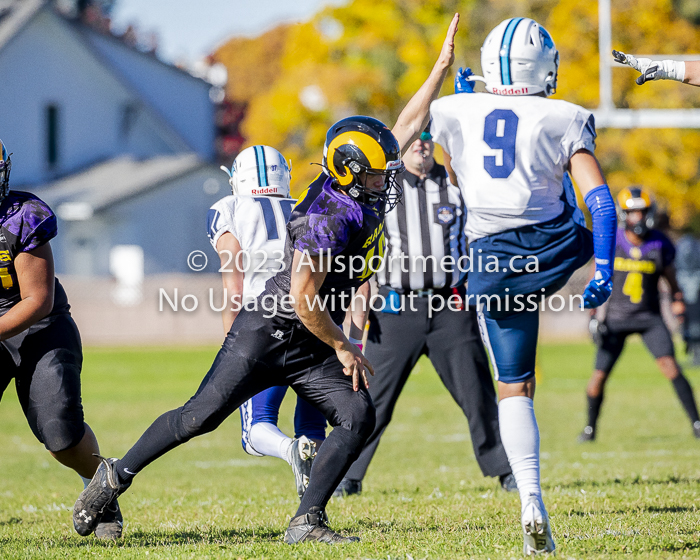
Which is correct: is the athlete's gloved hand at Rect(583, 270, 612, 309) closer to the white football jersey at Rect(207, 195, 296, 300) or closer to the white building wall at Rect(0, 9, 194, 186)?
the white football jersey at Rect(207, 195, 296, 300)

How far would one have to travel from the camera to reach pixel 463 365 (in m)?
5.83

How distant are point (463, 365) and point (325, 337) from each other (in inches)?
84.2

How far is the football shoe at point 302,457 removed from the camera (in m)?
4.49

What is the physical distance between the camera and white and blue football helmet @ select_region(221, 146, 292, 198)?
5.07m

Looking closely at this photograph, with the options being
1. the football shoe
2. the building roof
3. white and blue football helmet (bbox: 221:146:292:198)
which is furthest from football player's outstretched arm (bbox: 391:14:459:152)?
the building roof

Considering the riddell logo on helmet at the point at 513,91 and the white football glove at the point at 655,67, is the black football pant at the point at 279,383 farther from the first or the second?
the white football glove at the point at 655,67

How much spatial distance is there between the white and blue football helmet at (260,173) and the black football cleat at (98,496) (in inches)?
65.9

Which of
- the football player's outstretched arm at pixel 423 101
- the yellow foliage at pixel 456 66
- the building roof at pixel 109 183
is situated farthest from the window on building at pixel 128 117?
the football player's outstretched arm at pixel 423 101

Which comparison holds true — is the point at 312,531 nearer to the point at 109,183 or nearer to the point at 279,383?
the point at 279,383

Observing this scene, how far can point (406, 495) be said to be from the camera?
5652mm

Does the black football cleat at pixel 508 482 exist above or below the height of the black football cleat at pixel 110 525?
below

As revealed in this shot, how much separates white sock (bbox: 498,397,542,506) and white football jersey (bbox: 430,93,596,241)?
2.36 feet

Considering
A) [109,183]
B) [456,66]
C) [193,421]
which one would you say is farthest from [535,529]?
[109,183]

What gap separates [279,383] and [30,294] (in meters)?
1.15
